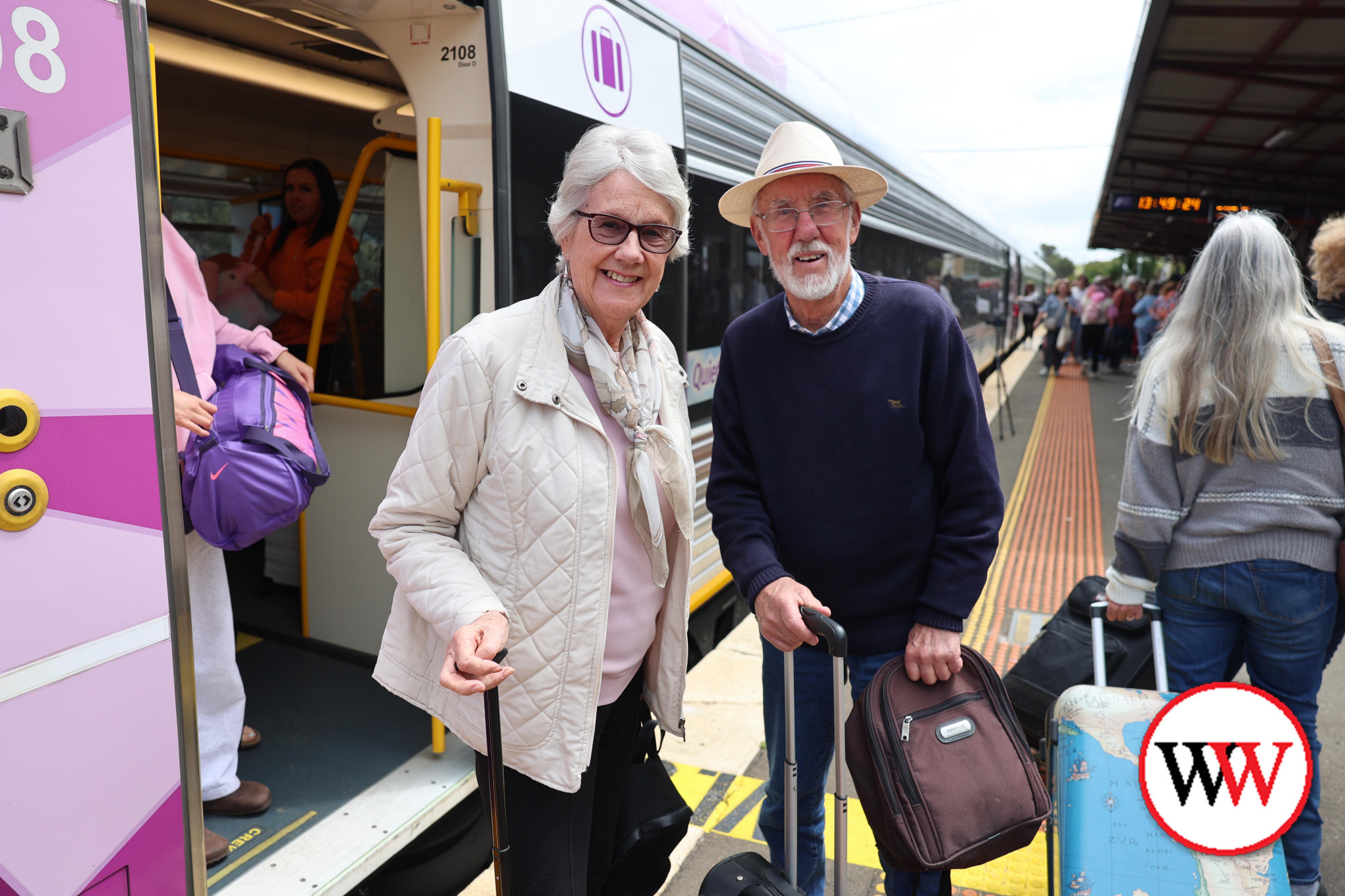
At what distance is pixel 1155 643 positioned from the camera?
250cm

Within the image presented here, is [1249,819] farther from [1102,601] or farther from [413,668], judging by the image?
[413,668]

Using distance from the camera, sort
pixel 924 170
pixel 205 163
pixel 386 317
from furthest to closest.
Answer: pixel 924 170 < pixel 205 163 < pixel 386 317

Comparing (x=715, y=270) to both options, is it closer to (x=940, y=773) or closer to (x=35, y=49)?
(x=940, y=773)

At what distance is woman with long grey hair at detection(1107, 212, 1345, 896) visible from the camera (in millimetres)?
2291

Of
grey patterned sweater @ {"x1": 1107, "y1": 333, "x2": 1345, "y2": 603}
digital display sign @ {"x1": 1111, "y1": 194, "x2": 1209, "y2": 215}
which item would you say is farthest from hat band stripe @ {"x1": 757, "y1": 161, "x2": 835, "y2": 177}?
digital display sign @ {"x1": 1111, "y1": 194, "x2": 1209, "y2": 215}

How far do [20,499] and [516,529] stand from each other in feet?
2.46

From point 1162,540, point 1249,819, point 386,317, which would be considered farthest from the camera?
point 386,317

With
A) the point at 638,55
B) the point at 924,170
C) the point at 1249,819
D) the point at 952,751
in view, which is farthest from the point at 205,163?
the point at 924,170

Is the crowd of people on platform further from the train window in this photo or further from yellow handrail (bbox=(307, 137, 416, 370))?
yellow handrail (bbox=(307, 137, 416, 370))

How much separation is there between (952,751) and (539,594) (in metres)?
0.90

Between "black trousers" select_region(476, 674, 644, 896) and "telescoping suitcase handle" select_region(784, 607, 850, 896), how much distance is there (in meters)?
0.35

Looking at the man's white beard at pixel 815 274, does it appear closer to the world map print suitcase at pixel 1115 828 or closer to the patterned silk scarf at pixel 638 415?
the patterned silk scarf at pixel 638 415

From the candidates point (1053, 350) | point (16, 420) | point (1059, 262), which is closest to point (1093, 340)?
point (1053, 350)

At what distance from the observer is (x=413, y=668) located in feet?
5.45
